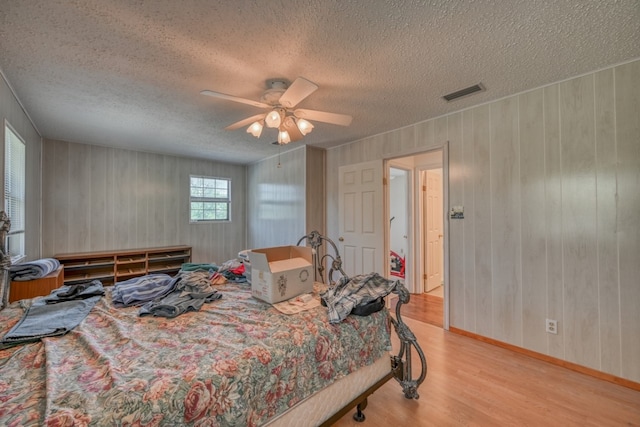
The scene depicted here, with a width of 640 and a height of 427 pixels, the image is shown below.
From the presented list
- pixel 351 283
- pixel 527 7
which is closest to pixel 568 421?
pixel 351 283

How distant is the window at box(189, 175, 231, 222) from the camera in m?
5.13

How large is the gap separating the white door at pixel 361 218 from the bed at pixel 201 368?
6.25 feet

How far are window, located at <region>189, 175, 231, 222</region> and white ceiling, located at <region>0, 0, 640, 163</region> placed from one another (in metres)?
2.43

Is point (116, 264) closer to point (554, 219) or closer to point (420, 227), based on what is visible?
point (420, 227)

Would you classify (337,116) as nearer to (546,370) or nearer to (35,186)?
(546,370)

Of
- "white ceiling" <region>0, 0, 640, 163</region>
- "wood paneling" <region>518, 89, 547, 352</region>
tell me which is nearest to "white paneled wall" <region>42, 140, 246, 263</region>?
"white ceiling" <region>0, 0, 640, 163</region>

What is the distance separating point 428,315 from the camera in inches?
135

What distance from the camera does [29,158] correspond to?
9.96ft

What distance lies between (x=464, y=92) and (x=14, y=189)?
4398mm

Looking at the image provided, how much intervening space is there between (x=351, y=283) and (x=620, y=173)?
2214 millimetres

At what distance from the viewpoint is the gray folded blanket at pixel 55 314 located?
1.25 m

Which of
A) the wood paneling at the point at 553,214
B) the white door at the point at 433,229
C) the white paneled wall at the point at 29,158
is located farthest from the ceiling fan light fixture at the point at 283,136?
the white door at the point at 433,229

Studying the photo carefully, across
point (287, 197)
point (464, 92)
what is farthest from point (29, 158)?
point (464, 92)

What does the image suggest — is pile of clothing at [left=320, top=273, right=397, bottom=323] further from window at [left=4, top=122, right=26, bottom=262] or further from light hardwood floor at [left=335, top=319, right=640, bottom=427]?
window at [left=4, top=122, right=26, bottom=262]
